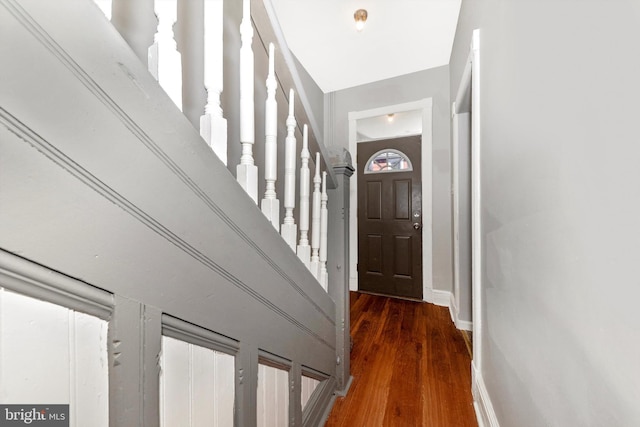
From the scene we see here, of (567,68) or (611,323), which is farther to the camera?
(567,68)

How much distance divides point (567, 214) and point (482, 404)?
1143 millimetres

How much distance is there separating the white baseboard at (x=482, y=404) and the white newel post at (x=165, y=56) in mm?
1627

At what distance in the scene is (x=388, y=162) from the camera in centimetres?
330

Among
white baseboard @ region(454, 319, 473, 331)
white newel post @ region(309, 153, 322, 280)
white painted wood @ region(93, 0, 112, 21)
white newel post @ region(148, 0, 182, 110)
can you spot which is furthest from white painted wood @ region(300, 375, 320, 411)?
white baseboard @ region(454, 319, 473, 331)

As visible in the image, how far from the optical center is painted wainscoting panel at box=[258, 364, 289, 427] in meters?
0.77

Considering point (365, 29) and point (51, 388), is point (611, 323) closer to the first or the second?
point (51, 388)

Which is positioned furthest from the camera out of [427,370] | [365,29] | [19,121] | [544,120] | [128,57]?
[365,29]

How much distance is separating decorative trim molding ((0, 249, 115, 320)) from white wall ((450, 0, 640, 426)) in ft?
2.77

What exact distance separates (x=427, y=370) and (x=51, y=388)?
188 centimetres

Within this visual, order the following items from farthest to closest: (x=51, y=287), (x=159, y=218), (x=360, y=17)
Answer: (x=360, y=17) < (x=159, y=218) < (x=51, y=287)

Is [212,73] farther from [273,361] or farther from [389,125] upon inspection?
[389,125]

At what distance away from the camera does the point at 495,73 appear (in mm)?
1169

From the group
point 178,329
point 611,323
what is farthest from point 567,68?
point 178,329

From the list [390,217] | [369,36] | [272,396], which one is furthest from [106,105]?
[390,217]
